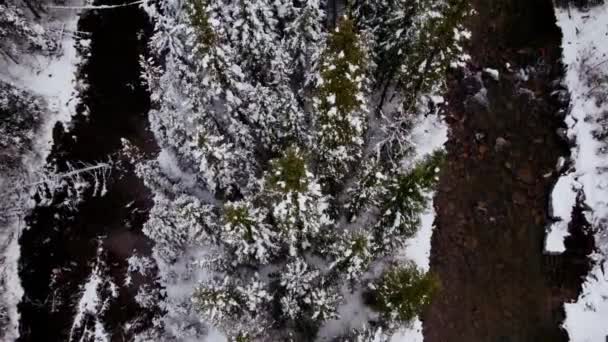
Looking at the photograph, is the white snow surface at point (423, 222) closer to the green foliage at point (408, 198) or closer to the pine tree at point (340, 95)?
the green foliage at point (408, 198)

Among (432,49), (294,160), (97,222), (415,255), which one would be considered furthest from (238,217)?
(97,222)

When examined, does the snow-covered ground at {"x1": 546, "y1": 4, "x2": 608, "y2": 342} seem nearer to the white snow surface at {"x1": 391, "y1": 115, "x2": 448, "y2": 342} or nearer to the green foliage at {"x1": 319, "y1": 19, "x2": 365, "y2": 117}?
the white snow surface at {"x1": 391, "y1": 115, "x2": 448, "y2": 342}

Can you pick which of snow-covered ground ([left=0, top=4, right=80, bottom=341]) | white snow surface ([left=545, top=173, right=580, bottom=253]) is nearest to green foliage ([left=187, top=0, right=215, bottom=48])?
snow-covered ground ([left=0, top=4, right=80, bottom=341])

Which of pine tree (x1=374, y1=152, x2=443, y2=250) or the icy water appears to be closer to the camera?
pine tree (x1=374, y1=152, x2=443, y2=250)

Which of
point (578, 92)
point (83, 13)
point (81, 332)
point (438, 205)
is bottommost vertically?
point (81, 332)

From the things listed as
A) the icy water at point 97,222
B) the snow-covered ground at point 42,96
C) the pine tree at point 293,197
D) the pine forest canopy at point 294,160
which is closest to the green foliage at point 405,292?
the pine forest canopy at point 294,160

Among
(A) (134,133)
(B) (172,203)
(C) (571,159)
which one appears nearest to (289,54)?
(B) (172,203)

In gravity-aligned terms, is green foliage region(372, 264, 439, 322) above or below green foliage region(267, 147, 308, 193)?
below

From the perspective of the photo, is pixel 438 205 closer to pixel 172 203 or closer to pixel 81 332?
pixel 172 203
